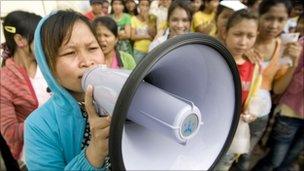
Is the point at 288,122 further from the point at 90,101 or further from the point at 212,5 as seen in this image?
the point at 90,101

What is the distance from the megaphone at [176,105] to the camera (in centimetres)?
50

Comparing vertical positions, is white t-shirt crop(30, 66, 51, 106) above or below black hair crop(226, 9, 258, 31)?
below

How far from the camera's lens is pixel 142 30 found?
267 cm

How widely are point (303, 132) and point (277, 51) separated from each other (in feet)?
2.24

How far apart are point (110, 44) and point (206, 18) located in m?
1.31

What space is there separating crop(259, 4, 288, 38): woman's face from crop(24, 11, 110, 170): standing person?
126cm

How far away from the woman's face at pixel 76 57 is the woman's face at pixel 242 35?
2.92 ft

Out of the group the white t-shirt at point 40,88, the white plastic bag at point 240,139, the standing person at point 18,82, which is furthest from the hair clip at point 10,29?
the white plastic bag at point 240,139

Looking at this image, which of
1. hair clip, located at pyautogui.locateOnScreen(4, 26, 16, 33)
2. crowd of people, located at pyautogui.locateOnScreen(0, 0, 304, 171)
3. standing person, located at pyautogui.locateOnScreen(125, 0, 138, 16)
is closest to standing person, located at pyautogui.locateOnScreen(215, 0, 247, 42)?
crowd of people, located at pyautogui.locateOnScreen(0, 0, 304, 171)

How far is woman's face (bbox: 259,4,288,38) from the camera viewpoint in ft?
5.47

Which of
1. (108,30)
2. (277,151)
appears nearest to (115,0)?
(108,30)

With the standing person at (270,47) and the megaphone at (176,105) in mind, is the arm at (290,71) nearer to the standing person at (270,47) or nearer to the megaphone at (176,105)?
the standing person at (270,47)

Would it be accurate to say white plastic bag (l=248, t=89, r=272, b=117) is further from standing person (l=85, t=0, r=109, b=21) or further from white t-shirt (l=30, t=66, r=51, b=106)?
standing person (l=85, t=0, r=109, b=21)

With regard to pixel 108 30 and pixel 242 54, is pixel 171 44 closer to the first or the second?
pixel 242 54
